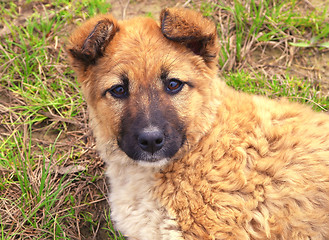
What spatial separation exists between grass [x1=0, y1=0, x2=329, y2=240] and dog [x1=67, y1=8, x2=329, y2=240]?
0.85m

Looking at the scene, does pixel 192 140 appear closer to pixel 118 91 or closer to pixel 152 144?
pixel 152 144

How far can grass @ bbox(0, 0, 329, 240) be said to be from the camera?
12.0 feet

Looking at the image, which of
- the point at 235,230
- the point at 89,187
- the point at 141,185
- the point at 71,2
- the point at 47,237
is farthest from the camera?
the point at 71,2

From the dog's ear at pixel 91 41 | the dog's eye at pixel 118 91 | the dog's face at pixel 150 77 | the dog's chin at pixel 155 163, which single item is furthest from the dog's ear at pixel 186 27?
the dog's chin at pixel 155 163

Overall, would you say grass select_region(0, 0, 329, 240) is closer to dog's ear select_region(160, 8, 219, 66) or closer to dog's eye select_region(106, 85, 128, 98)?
dog's eye select_region(106, 85, 128, 98)

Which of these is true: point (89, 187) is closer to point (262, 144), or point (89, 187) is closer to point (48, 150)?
point (48, 150)

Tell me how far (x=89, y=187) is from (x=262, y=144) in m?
2.07

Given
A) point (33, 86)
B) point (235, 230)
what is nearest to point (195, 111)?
point (235, 230)

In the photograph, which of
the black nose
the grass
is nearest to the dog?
the black nose

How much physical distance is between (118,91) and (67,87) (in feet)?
6.10

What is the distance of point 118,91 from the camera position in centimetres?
296

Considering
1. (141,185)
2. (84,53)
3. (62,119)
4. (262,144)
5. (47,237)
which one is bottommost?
(47,237)

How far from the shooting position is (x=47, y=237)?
3.47 metres

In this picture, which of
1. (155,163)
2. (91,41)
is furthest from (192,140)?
(91,41)
